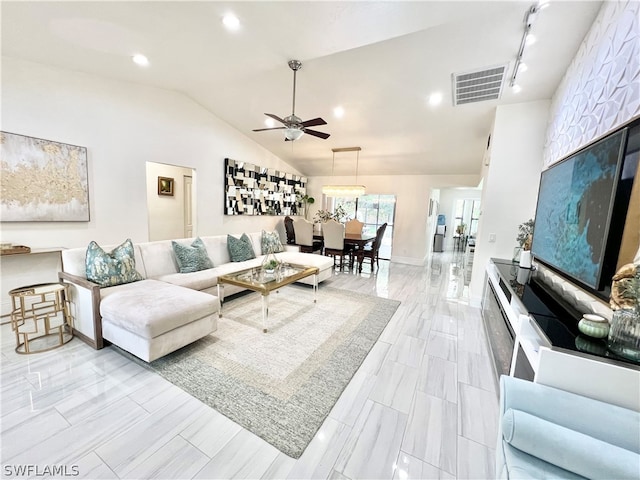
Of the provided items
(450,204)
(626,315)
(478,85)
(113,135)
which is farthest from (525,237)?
(450,204)

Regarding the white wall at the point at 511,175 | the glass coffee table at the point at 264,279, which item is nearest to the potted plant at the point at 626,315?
the glass coffee table at the point at 264,279

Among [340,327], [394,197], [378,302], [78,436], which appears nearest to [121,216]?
[78,436]

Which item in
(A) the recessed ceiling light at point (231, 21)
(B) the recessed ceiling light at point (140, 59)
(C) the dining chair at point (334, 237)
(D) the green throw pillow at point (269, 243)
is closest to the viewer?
Answer: (A) the recessed ceiling light at point (231, 21)

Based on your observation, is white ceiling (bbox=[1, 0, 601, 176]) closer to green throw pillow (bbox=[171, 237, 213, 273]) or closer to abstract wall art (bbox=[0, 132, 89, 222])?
abstract wall art (bbox=[0, 132, 89, 222])

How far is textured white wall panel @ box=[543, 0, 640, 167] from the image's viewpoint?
5.28 feet

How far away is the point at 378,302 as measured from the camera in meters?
3.94

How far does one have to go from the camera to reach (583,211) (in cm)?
176

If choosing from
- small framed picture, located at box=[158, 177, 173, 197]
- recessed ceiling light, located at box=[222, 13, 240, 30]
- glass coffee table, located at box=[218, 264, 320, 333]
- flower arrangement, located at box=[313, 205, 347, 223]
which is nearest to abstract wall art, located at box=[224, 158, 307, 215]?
flower arrangement, located at box=[313, 205, 347, 223]

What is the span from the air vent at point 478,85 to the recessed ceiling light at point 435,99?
194mm

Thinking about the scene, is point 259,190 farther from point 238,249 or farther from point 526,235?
point 526,235

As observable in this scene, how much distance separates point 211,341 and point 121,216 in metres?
2.79

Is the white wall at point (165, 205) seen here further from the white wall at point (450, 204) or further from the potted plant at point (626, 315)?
the white wall at point (450, 204)

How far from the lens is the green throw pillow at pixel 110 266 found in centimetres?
267

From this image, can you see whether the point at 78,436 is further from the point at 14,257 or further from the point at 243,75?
the point at 243,75
